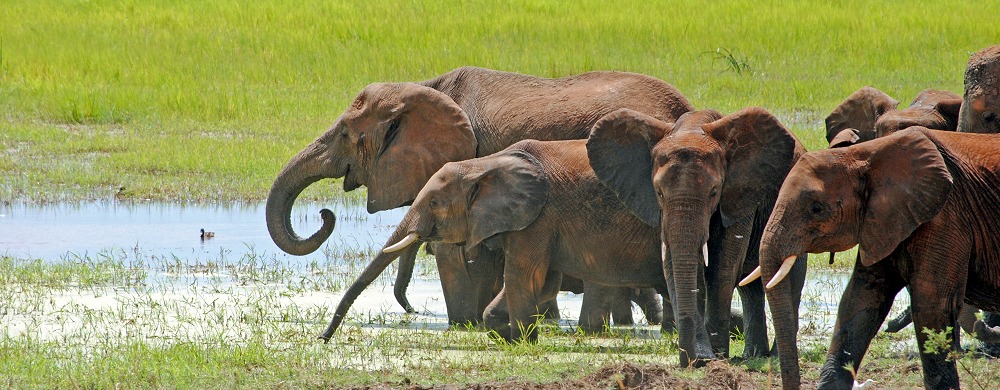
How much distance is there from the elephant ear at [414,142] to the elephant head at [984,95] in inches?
119

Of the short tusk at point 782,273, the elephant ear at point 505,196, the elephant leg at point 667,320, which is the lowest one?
the elephant leg at point 667,320

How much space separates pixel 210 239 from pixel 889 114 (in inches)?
208

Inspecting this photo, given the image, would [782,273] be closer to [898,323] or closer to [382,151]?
[898,323]

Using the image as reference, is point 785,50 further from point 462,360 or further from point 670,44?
point 462,360

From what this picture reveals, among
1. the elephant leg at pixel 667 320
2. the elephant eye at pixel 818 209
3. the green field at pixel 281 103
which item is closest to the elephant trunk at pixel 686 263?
the green field at pixel 281 103

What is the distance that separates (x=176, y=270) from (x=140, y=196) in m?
3.30

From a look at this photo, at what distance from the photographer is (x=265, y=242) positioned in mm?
11961

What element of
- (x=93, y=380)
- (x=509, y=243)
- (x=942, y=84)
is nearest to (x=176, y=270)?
(x=509, y=243)

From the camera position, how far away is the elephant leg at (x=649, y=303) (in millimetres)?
9344

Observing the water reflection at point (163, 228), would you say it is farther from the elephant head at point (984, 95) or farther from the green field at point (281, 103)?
the elephant head at point (984, 95)

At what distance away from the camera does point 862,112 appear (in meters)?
9.97

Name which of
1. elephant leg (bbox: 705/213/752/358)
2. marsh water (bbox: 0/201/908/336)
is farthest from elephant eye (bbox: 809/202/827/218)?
marsh water (bbox: 0/201/908/336)

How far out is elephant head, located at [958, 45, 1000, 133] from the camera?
794 cm

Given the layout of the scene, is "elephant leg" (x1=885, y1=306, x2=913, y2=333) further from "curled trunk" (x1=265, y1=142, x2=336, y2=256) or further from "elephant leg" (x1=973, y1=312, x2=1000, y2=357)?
"curled trunk" (x1=265, y1=142, x2=336, y2=256)
